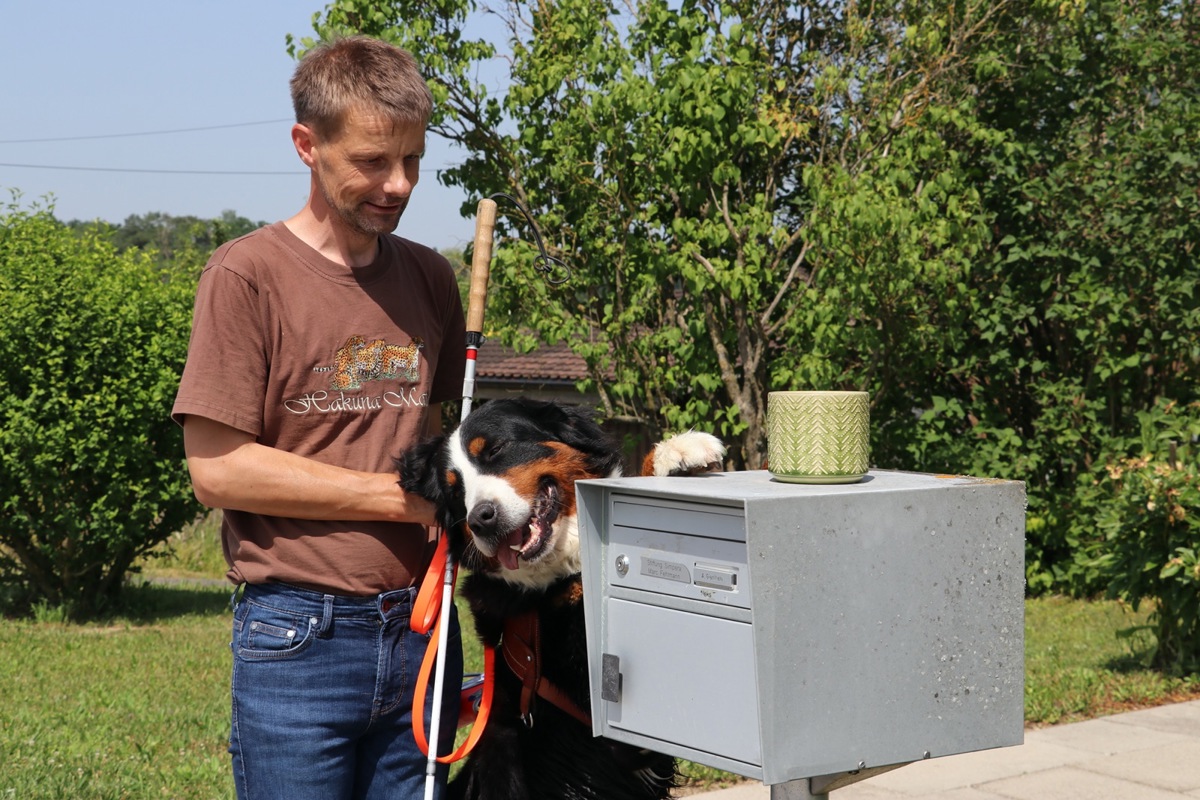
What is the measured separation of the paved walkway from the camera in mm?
4859

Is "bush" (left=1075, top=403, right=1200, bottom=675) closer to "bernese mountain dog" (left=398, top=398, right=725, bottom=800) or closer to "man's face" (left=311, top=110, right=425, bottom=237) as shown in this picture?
"bernese mountain dog" (left=398, top=398, right=725, bottom=800)

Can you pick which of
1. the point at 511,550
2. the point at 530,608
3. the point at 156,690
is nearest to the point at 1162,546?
the point at 530,608

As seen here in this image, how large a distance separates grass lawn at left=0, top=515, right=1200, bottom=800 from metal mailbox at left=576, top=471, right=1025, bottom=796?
3.15m

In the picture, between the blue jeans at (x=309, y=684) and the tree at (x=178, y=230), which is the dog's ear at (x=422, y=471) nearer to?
the blue jeans at (x=309, y=684)

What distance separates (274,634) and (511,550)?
71cm

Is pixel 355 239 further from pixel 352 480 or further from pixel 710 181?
pixel 710 181

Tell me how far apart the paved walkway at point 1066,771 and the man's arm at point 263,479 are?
2882mm

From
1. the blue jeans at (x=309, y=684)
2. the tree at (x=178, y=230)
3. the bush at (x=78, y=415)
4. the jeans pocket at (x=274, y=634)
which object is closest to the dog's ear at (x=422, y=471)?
the blue jeans at (x=309, y=684)

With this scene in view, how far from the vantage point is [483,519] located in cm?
280

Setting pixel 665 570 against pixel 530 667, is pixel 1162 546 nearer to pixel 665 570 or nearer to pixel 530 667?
pixel 530 667

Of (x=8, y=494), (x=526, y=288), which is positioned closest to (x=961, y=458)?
(x=526, y=288)

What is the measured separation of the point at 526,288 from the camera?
28.3 feet

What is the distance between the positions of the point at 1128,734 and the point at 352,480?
4897 mm

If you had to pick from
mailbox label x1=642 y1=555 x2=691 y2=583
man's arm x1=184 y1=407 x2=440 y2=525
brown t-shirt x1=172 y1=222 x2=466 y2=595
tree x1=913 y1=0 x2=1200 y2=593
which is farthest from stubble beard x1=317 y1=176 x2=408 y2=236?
tree x1=913 y1=0 x2=1200 y2=593
